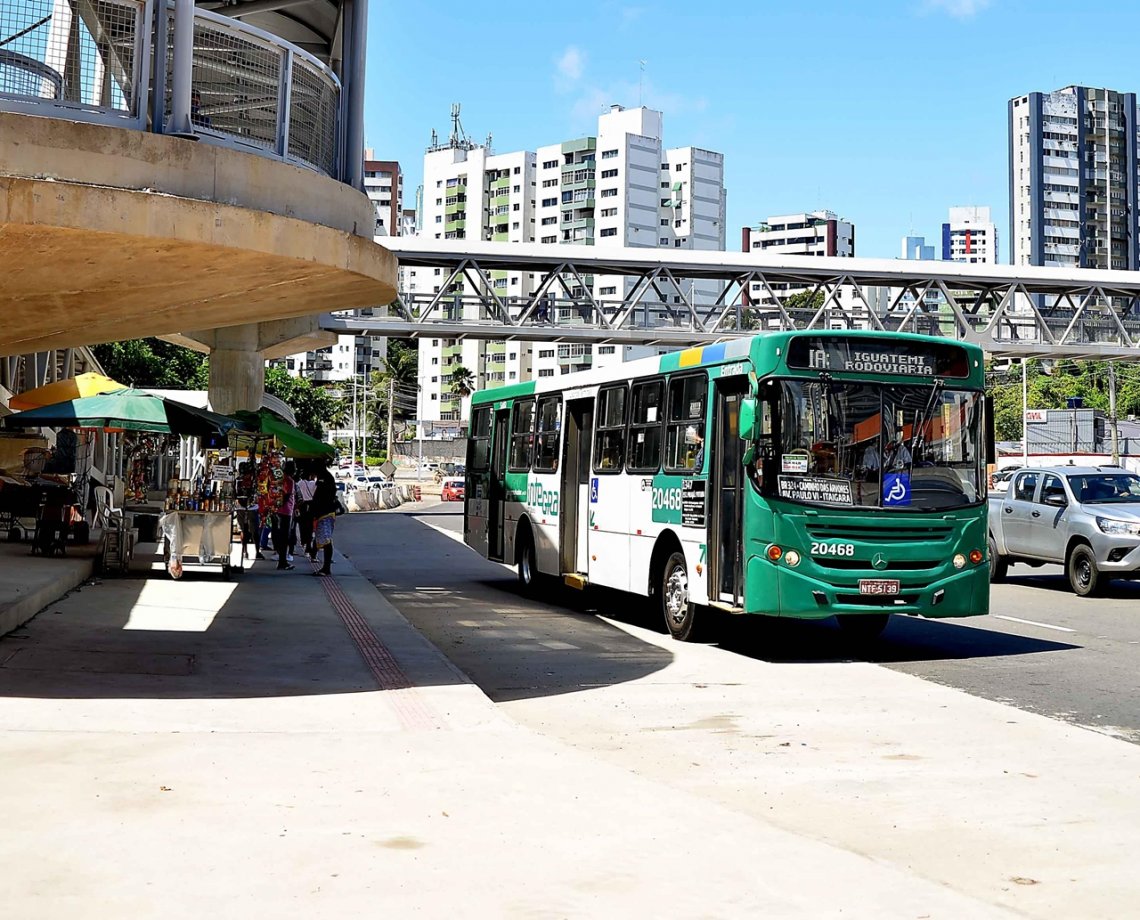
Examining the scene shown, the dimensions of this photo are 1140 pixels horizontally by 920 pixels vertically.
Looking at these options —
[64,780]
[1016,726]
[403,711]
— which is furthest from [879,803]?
[64,780]

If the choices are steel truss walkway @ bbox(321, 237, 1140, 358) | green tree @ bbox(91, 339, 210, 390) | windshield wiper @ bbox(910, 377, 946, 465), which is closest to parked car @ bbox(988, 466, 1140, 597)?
windshield wiper @ bbox(910, 377, 946, 465)

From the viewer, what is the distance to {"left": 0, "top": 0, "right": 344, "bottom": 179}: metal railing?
9953 millimetres

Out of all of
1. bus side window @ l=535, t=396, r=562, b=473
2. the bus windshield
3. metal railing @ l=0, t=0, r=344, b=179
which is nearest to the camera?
metal railing @ l=0, t=0, r=344, b=179

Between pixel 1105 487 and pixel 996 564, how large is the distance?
8.60ft

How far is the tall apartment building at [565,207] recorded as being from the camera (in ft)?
468

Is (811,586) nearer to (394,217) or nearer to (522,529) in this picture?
A: (522,529)

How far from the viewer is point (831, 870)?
18.8 feet

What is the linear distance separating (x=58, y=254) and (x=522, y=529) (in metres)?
11.3

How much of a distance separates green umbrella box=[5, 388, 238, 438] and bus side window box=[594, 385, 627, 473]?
6.42 m

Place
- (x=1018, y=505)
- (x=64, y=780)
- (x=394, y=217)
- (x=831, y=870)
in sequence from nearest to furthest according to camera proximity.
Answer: (x=831, y=870) → (x=64, y=780) → (x=1018, y=505) → (x=394, y=217)

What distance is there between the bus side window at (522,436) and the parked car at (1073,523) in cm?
804

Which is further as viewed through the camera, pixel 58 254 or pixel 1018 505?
pixel 1018 505

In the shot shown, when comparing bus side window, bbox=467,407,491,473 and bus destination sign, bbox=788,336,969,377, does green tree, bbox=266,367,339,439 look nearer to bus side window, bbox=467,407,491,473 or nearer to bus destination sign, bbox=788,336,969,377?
bus side window, bbox=467,407,491,473

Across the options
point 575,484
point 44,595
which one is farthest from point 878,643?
point 44,595
